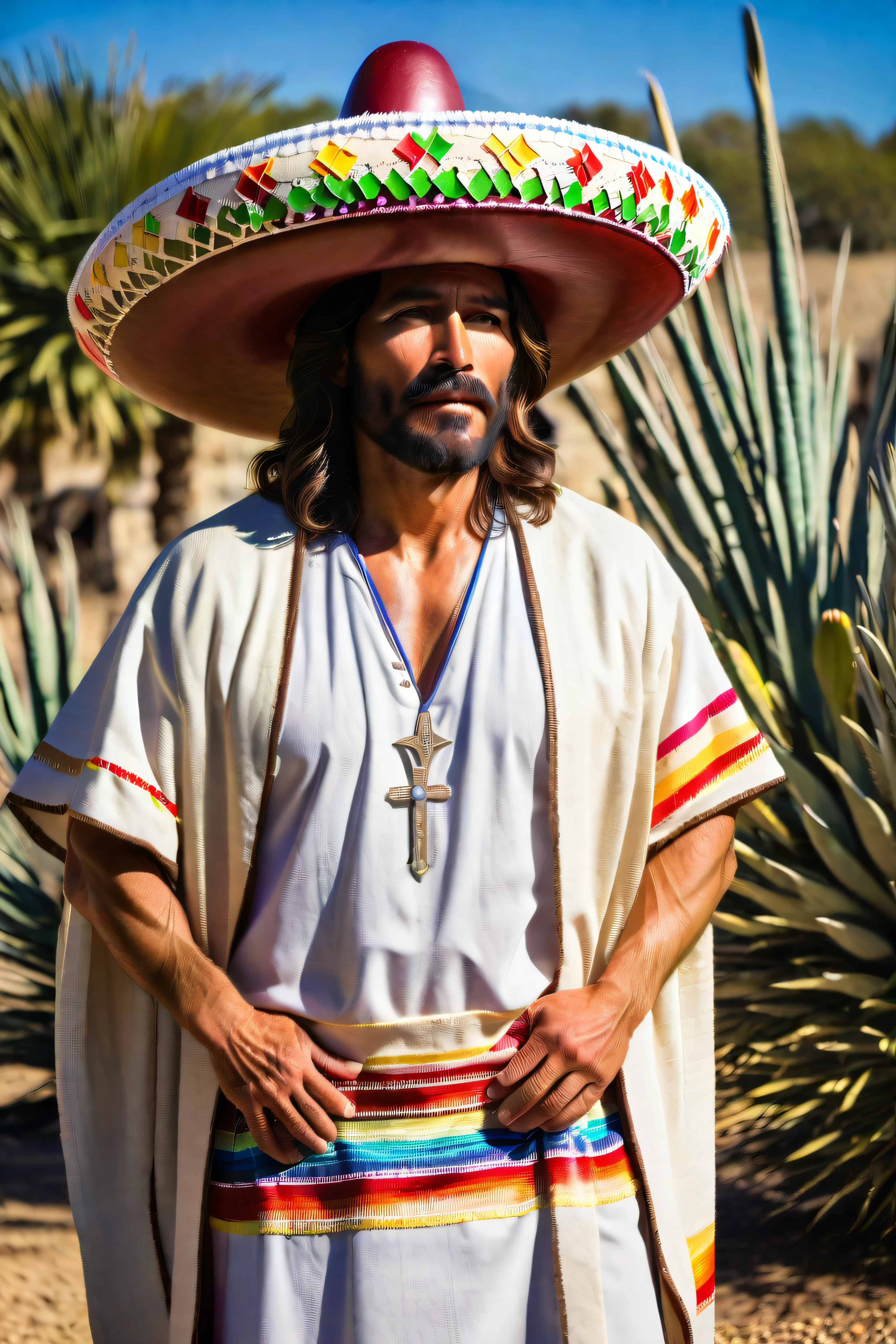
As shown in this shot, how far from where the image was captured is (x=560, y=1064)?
5.46 ft

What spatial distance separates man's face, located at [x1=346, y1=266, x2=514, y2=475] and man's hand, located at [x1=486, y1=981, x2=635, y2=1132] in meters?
0.75

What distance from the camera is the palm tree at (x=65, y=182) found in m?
8.54

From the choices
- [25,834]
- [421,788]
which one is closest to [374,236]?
[421,788]

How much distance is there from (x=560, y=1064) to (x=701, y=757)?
47cm

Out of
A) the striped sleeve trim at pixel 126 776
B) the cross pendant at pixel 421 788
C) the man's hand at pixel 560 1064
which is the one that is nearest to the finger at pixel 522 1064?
the man's hand at pixel 560 1064

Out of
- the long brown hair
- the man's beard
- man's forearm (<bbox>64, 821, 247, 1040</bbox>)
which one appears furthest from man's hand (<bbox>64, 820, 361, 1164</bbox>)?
the man's beard

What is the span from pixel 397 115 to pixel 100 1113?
1443 mm

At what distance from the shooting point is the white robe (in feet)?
5.55

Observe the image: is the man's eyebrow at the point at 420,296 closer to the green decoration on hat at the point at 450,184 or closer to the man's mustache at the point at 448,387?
the man's mustache at the point at 448,387

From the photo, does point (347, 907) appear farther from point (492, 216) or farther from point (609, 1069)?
point (492, 216)

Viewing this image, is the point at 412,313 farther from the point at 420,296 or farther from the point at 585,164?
the point at 585,164

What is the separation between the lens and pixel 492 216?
1658mm

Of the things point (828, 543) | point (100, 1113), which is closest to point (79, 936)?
point (100, 1113)

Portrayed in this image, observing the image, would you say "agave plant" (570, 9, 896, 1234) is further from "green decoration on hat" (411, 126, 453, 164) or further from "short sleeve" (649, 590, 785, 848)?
"green decoration on hat" (411, 126, 453, 164)
